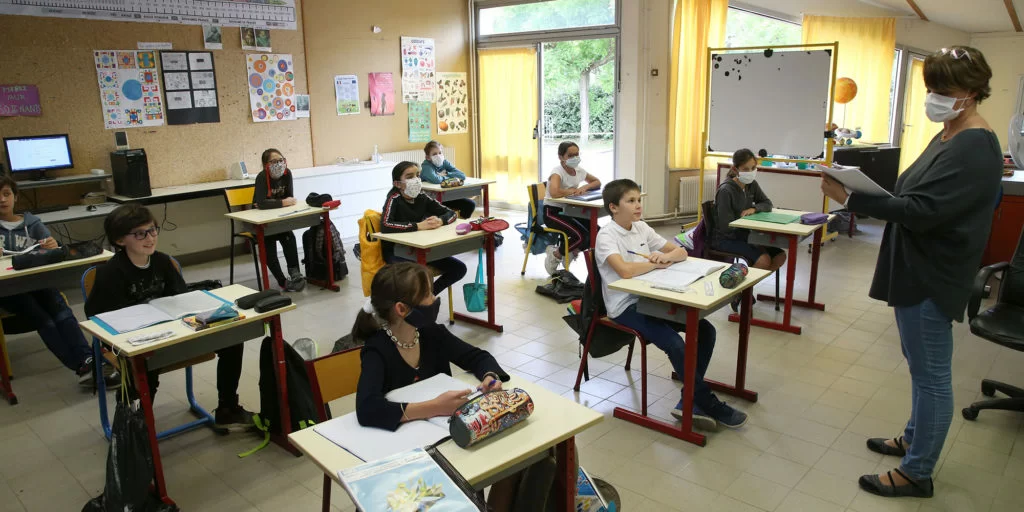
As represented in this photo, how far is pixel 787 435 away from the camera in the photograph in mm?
3277

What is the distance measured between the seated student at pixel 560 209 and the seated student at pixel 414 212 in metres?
1.29

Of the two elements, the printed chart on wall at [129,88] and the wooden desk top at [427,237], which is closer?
the wooden desk top at [427,237]

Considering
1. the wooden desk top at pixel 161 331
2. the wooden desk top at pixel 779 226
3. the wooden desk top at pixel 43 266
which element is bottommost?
the wooden desk top at pixel 161 331

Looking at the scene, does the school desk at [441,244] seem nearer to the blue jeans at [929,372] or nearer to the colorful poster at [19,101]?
the blue jeans at [929,372]

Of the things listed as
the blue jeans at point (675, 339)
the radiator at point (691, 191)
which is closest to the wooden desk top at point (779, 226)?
the blue jeans at point (675, 339)

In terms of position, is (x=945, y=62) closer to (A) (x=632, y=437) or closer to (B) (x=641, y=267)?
(B) (x=641, y=267)

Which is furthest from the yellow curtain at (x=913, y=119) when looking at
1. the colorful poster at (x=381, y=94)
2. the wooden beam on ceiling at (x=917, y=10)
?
the colorful poster at (x=381, y=94)

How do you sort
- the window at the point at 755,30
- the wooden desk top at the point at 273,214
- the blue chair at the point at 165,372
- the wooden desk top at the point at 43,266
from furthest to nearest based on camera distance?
the window at the point at 755,30 < the wooden desk top at the point at 273,214 < the wooden desk top at the point at 43,266 < the blue chair at the point at 165,372

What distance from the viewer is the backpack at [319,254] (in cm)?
594

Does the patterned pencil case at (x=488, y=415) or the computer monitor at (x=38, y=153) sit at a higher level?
the computer monitor at (x=38, y=153)

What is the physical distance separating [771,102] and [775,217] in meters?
2.01

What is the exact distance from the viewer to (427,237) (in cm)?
443

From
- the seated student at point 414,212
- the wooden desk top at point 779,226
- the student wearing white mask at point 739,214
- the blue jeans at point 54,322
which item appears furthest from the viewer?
the student wearing white mask at point 739,214

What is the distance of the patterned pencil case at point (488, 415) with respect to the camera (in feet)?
5.93
